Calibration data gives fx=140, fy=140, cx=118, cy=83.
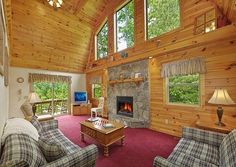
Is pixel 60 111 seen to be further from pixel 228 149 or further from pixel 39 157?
pixel 228 149

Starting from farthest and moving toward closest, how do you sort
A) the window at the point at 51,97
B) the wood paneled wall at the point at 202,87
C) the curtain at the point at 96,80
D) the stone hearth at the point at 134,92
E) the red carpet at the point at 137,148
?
the curtain at the point at 96,80, the window at the point at 51,97, the stone hearth at the point at 134,92, the wood paneled wall at the point at 202,87, the red carpet at the point at 137,148

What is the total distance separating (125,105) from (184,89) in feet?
7.81

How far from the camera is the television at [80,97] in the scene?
7191 mm

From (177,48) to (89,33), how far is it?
4.51 m

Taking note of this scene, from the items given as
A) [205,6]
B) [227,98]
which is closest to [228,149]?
[227,98]

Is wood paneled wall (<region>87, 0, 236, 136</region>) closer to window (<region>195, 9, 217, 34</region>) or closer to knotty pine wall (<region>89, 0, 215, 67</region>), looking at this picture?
knotty pine wall (<region>89, 0, 215, 67</region>)

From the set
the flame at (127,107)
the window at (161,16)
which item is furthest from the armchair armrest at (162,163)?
the flame at (127,107)

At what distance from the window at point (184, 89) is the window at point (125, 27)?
7.36 feet

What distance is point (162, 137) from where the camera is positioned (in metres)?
3.75

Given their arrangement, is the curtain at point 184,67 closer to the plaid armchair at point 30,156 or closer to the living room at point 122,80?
the living room at point 122,80

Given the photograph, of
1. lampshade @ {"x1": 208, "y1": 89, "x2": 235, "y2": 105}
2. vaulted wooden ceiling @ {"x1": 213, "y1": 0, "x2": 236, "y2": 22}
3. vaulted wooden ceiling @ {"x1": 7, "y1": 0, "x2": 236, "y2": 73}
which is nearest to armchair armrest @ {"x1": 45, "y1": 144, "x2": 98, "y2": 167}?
lampshade @ {"x1": 208, "y1": 89, "x2": 235, "y2": 105}

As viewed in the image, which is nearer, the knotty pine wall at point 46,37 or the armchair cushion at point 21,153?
the armchair cushion at point 21,153

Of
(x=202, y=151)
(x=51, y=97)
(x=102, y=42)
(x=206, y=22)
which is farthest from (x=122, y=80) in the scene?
(x=51, y=97)

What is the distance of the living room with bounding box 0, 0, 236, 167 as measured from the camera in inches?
84.7
